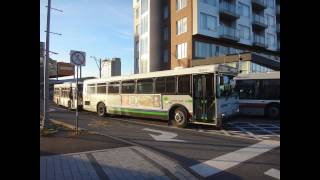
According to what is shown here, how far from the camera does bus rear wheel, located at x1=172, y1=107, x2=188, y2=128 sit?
14344 mm

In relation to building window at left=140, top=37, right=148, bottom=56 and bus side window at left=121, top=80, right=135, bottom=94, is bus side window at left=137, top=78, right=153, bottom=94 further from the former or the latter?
building window at left=140, top=37, right=148, bottom=56

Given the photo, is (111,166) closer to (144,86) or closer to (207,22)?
(144,86)

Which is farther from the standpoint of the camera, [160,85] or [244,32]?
[244,32]

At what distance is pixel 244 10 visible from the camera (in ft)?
150

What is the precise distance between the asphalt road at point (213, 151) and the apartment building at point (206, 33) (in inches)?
→ 878

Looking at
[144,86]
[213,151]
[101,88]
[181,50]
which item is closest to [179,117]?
[144,86]

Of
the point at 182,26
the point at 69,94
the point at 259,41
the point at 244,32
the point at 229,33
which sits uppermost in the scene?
the point at 244,32

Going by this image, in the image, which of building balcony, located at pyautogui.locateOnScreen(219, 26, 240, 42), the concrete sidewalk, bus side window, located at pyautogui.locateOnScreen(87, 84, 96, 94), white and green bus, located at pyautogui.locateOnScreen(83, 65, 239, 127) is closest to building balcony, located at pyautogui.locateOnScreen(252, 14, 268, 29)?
building balcony, located at pyautogui.locateOnScreen(219, 26, 240, 42)

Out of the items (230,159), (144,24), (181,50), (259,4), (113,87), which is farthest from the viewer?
(144,24)

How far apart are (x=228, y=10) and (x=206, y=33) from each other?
5630 millimetres

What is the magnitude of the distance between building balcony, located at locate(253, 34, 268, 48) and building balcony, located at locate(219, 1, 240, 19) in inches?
234

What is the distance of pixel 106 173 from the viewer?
21.0 ft
